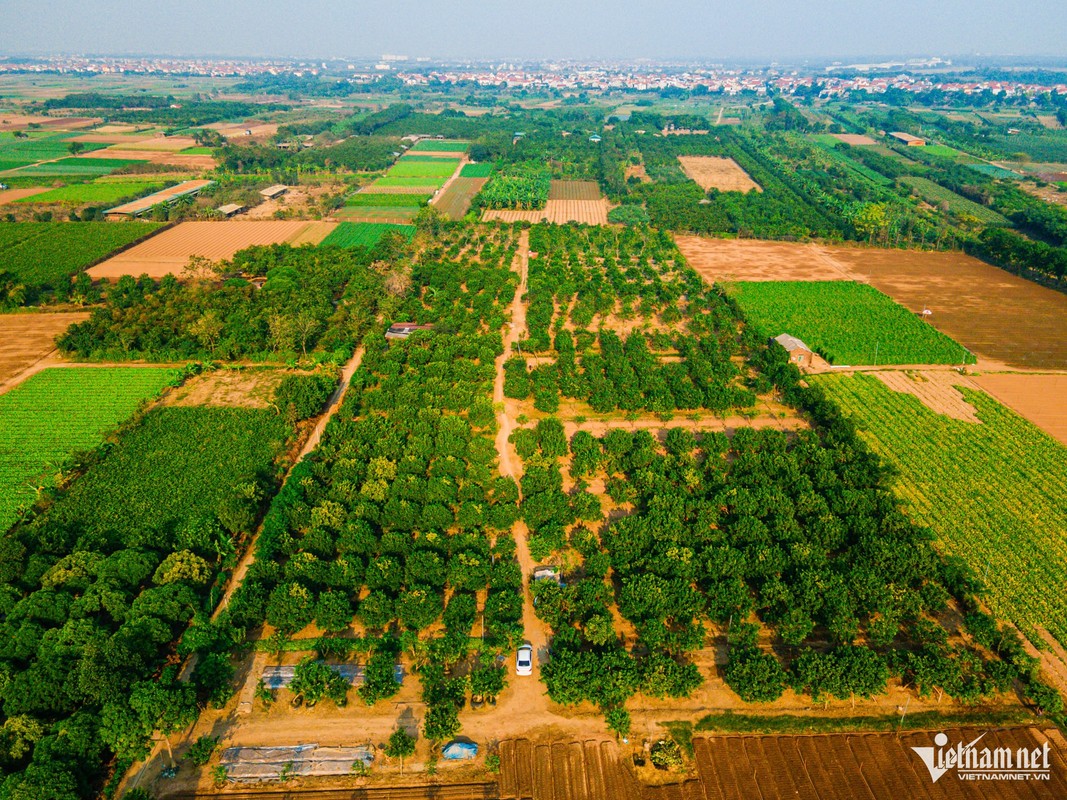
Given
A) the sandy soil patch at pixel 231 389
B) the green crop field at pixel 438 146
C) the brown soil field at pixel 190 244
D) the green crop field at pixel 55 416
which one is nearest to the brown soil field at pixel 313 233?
the brown soil field at pixel 190 244

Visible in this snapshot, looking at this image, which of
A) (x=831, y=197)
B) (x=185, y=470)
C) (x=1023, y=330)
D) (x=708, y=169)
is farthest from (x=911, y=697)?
(x=708, y=169)

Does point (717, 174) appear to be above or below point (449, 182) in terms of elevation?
above

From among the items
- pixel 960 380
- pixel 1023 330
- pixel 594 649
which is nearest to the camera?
pixel 594 649

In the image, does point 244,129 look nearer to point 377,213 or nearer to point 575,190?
point 377,213

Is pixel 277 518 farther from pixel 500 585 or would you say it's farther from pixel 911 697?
pixel 911 697

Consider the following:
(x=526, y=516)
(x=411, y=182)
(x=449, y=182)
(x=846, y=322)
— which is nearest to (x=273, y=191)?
(x=411, y=182)

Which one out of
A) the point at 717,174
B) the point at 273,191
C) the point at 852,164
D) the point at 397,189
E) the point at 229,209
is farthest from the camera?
the point at 852,164
